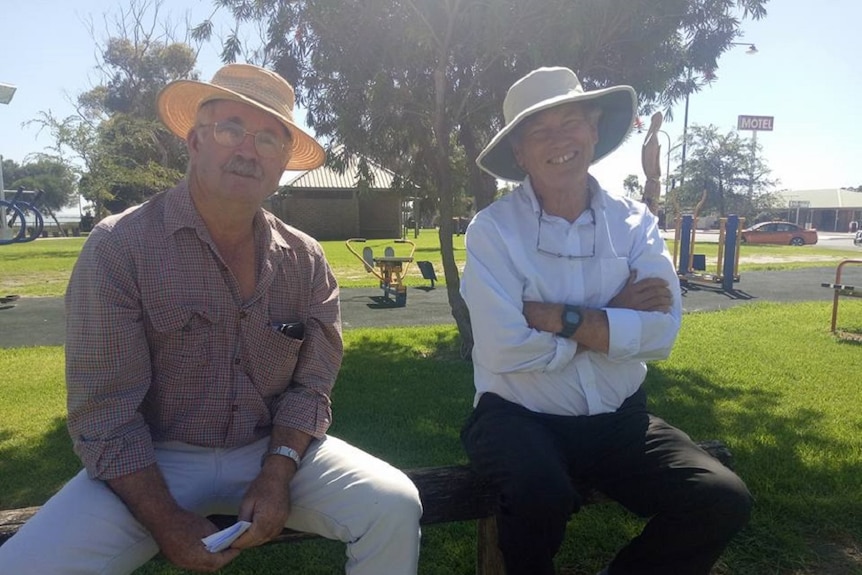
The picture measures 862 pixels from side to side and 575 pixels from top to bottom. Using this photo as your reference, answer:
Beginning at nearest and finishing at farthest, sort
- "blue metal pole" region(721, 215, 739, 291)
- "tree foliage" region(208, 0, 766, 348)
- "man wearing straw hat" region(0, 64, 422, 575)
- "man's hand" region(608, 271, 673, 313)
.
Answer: "man wearing straw hat" region(0, 64, 422, 575) < "man's hand" region(608, 271, 673, 313) < "tree foliage" region(208, 0, 766, 348) < "blue metal pole" region(721, 215, 739, 291)

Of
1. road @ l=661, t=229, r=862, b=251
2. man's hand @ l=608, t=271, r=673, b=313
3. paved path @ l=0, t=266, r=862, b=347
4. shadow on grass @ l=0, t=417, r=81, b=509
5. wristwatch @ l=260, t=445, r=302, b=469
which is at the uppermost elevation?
man's hand @ l=608, t=271, r=673, b=313

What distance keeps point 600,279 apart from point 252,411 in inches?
55.6

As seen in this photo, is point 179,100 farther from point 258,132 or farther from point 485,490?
point 485,490

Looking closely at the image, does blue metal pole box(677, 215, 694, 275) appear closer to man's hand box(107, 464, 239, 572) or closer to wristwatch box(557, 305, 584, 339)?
wristwatch box(557, 305, 584, 339)

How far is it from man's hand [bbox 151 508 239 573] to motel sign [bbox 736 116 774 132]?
172 ft

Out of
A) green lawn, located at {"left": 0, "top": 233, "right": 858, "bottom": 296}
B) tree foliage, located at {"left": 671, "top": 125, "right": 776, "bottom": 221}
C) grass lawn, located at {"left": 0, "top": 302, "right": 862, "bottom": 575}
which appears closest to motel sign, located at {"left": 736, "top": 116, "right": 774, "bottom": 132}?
tree foliage, located at {"left": 671, "top": 125, "right": 776, "bottom": 221}

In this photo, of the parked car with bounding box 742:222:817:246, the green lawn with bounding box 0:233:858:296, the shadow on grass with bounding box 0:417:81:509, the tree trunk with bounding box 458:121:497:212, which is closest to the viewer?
the shadow on grass with bounding box 0:417:81:509

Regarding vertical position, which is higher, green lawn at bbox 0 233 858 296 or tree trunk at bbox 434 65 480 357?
tree trunk at bbox 434 65 480 357

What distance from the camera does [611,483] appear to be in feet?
7.86

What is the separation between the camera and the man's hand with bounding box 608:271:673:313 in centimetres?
257

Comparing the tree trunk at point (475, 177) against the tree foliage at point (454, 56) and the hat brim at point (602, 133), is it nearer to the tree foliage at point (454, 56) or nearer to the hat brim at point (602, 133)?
the tree foliage at point (454, 56)

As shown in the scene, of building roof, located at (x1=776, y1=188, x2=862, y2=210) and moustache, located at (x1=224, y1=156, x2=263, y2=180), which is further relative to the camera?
building roof, located at (x1=776, y1=188, x2=862, y2=210)

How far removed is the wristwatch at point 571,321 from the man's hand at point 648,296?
0.28 metres

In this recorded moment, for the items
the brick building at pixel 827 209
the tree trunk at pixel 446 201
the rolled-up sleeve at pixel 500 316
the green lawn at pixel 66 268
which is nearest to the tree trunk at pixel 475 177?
the tree trunk at pixel 446 201
